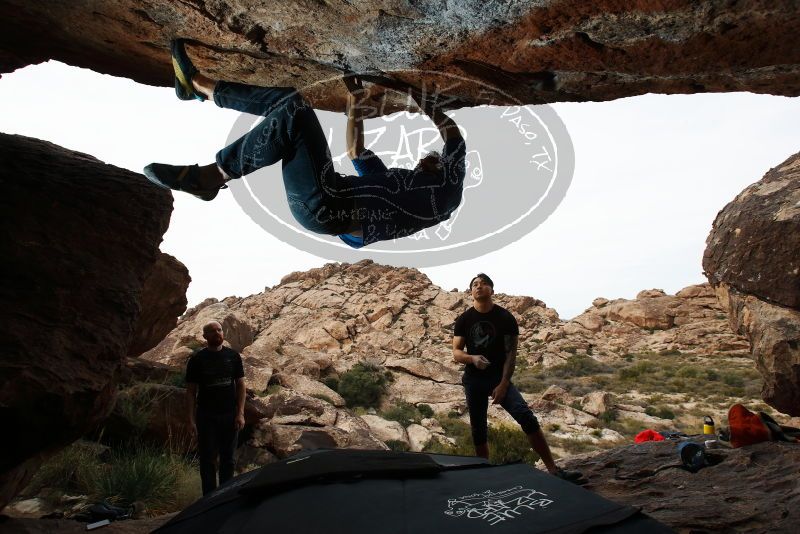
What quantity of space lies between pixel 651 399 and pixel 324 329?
2241 cm

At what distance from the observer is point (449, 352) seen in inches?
1246

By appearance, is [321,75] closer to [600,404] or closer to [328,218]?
[328,218]

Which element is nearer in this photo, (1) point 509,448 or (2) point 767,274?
(2) point 767,274

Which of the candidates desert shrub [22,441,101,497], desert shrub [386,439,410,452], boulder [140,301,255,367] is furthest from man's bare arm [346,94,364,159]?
boulder [140,301,255,367]

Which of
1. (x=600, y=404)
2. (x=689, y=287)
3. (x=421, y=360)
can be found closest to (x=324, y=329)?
(x=421, y=360)

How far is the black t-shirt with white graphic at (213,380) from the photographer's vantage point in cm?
511

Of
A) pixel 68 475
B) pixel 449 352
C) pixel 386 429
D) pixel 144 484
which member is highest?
pixel 449 352

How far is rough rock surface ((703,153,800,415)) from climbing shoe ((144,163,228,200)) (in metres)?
Answer: 6.21

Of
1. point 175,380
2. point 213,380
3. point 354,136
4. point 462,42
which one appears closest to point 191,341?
point 175,380

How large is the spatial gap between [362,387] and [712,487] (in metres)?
17.9

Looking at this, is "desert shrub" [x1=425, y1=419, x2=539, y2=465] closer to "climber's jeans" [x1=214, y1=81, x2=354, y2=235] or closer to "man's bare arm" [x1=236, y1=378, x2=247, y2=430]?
"man's bare arm" [x1=236, y1=378, x2=247, y2=430]

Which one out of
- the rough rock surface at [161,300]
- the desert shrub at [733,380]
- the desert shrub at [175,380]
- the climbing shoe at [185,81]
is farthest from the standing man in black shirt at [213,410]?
the desert shrub at [733,380]

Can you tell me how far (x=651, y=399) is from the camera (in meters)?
21.6

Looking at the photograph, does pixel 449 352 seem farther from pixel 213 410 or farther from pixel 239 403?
pixel 213 410
